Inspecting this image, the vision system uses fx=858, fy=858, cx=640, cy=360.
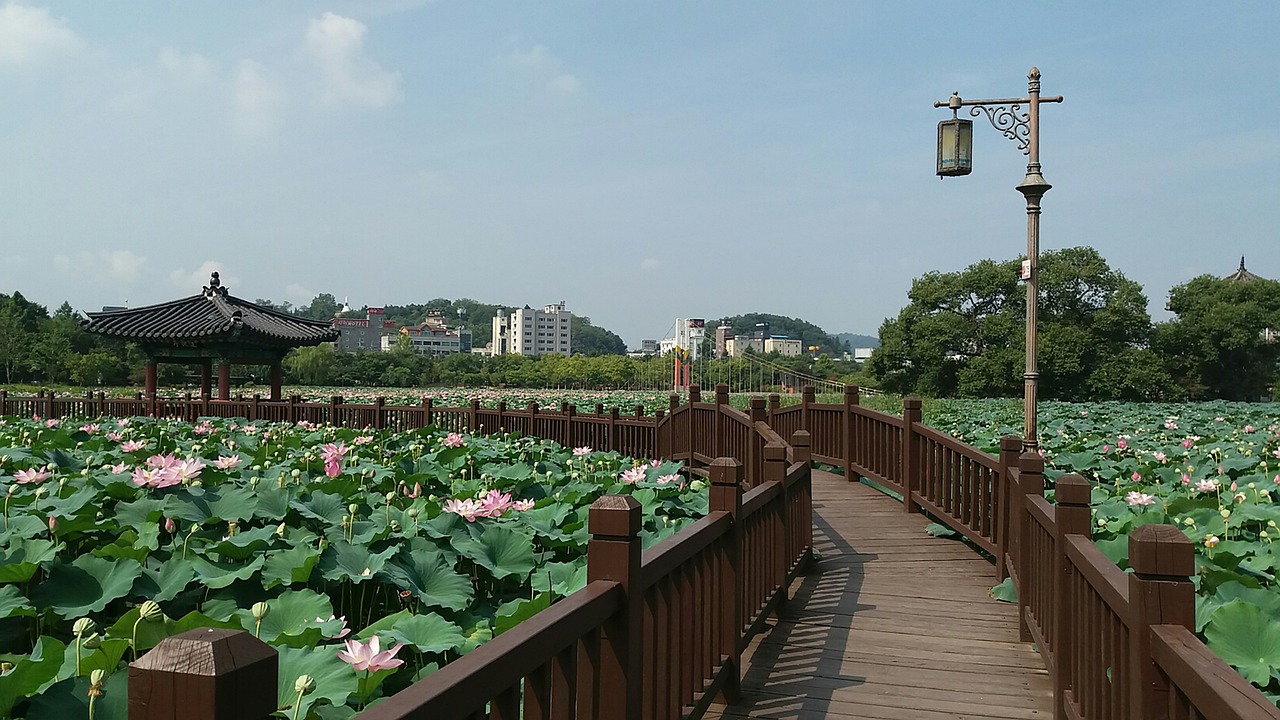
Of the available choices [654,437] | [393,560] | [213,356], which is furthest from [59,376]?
[393,560]

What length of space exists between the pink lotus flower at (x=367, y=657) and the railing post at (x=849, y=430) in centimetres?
700

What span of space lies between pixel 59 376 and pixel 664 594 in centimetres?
5117

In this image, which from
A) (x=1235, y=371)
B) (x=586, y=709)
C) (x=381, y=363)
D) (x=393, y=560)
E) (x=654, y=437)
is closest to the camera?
(x=586, y=709)

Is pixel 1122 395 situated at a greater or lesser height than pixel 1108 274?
lesser

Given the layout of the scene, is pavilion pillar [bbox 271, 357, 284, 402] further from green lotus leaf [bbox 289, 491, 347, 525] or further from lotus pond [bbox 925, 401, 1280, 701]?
green lotus leaf [bbox 289, 491, 347, 525]

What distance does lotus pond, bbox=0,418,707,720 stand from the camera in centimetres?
169

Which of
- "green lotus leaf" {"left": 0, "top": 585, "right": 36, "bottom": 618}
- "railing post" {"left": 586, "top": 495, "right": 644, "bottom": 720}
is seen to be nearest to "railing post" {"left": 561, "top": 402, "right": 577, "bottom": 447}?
"green lotus leaf" {"left": 0, "top": 585, "right": 36, "bottom": 618}

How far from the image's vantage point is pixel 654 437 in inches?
417

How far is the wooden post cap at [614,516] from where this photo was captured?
1.88 metres

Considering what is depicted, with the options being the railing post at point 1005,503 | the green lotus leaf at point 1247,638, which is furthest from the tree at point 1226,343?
the green lotus leaf at point 1247,638

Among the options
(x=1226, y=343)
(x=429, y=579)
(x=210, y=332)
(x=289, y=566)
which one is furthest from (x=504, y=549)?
(x=1226, y=343)

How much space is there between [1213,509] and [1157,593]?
2465 millimetres

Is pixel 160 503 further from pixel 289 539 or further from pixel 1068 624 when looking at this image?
pixel 1068 624

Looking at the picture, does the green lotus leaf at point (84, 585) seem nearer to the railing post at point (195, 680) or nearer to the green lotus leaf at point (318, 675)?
the green lotus leaf at point (318, 675)
